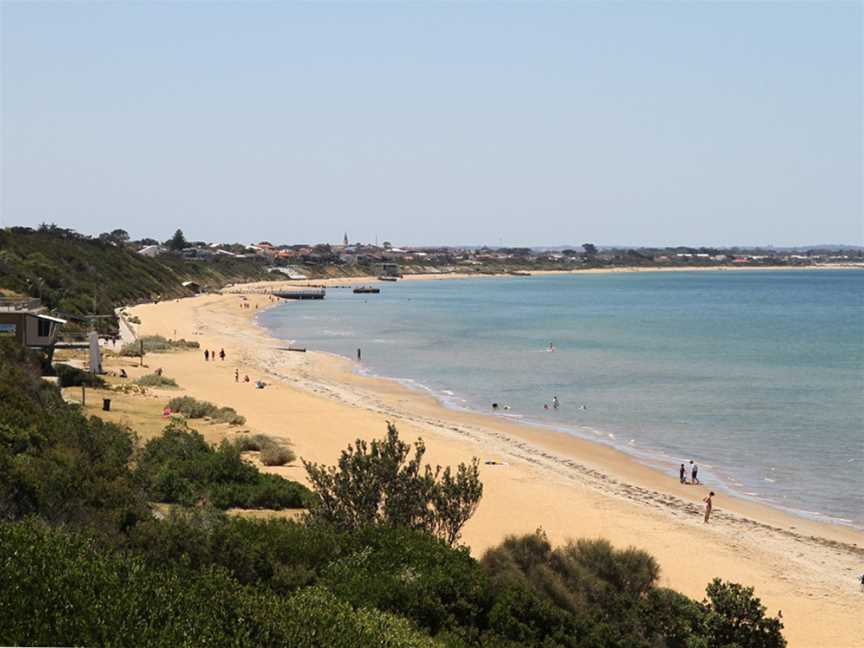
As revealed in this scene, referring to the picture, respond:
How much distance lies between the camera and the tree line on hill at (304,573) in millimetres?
8250

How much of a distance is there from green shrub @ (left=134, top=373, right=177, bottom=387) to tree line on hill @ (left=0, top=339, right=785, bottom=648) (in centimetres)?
1772

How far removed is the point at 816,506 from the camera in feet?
77.2

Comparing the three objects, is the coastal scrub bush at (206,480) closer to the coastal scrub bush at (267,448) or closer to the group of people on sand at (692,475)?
the coastal scrub bush at (267,448)

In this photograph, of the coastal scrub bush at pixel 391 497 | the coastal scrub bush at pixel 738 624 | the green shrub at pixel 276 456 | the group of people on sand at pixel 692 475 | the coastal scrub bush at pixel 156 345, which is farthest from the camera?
the coastal scrub bush at pixel 156 345

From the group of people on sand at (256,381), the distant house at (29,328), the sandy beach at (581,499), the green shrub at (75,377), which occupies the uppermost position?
the distant house at (29,328)

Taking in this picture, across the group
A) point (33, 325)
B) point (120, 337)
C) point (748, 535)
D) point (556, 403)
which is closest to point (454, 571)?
point (748, 535)

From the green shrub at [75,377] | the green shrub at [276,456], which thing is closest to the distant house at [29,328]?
the green shrub at [75,377]

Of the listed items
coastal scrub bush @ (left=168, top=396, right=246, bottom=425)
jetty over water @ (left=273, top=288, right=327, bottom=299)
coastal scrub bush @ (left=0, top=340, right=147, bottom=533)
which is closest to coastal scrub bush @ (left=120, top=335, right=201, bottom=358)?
coastal scrub bush @ (left=168, top=396, right=246, bottom=425)

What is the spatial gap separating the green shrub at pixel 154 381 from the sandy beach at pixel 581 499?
1138 millimetres

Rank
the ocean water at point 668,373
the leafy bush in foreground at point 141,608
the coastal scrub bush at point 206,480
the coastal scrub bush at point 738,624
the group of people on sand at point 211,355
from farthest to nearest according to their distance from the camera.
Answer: the group of people on sand at point 211,355 → the ocean water at point 668,373 → the coastal scrub bush at point 206,480 → the coastal scrub bush at point 738,624 → the leafy bush in foreground at point 141,608

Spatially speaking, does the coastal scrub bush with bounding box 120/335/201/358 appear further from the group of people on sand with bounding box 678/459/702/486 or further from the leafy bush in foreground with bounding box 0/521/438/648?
the leafy bush in foreground with bounding box 0/521/438/648

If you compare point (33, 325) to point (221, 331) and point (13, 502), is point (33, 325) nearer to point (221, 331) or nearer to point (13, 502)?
point (13, 502)

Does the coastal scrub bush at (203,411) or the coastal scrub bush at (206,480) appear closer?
the coastal scrub bush at (206,480)

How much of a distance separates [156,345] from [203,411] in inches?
878
